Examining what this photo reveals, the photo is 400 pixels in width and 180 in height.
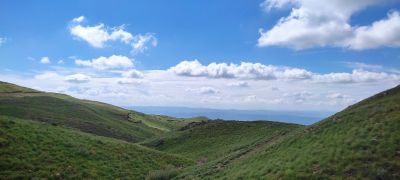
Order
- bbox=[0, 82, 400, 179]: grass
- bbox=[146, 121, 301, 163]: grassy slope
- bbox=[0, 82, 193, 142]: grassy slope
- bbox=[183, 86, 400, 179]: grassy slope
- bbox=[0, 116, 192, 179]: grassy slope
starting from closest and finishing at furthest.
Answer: bbox=[183, 86, 400, 179]: grassy slope → bbox=[0, 82, 400, 179]: grass → bbox=[0, 116, 192, 179]: grassy slope → bbox=[146, 121, 301, 163]: grassy slope → bbox=[0, 82, 193, 142]: grassy slope

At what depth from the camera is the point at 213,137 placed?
73.0 m

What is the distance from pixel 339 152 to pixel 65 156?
26359 millimetres

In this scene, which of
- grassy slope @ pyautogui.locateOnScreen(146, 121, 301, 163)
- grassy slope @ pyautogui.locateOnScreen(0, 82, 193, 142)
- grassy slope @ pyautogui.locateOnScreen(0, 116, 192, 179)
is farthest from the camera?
grassy slope @ pyautogui.locateOnScreen(0, 82, 193, 142)

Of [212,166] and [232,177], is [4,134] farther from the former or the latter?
→ [232,177]

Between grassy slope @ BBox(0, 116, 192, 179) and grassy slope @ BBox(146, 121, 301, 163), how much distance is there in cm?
1512

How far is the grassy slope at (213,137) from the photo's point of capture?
63812mm

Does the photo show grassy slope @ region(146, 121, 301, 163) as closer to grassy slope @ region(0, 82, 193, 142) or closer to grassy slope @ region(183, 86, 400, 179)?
grassy slope @ region(183, 86, 400, 179)

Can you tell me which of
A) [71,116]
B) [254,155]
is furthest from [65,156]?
[71,116]

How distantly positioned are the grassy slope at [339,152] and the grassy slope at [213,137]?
81.0 ft

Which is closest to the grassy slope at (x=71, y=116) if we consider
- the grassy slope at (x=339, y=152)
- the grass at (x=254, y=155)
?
the grass at (x=254, y=155)

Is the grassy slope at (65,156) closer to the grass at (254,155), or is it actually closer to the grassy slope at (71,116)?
the grass at (254,155)

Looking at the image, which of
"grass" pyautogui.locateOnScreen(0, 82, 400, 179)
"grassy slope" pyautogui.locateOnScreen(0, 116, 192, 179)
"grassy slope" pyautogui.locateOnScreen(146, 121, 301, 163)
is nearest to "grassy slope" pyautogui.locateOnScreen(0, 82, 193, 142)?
"grassy slope" pyautogui.locateOnScreen(146, 121, 301, 163)

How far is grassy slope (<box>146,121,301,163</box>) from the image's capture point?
63.8 metres

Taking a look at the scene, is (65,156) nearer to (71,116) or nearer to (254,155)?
(254,155)
